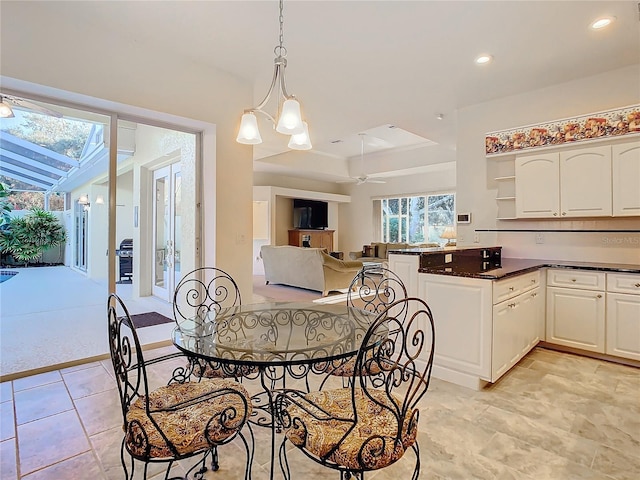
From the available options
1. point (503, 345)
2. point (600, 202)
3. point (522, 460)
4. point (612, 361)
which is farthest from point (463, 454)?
point (600, 202)

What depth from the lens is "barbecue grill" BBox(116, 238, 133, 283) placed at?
551 cm

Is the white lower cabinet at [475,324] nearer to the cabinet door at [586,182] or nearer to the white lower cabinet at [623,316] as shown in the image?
the white lower cabinet at [623,316]

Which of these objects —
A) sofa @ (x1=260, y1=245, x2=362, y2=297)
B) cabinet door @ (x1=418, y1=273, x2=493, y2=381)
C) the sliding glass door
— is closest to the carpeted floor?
the sliding glass door

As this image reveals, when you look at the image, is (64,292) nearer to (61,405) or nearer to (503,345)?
(61,405)

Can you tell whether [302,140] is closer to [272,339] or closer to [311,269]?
[272,339]

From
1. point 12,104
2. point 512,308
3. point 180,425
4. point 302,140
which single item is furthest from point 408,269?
point 12,104

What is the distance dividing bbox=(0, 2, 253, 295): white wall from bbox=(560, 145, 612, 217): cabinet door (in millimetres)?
3247

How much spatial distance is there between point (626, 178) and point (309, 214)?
775 centimetres

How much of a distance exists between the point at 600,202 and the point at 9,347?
18.9 feet

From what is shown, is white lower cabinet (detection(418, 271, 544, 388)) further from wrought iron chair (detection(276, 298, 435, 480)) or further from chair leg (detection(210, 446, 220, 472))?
chair leg (detection(210, 446, 220, 472))

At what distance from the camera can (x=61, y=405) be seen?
91.3 inches

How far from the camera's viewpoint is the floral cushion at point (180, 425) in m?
1.24

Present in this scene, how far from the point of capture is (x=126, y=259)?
19.6ft

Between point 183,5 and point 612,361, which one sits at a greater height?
point 183,5
